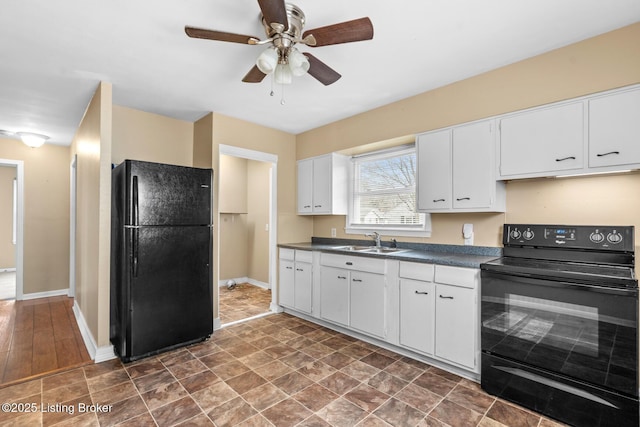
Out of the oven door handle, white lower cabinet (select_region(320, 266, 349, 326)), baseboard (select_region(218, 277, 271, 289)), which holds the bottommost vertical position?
baseboard (select_region(218, 277, 271, 289))

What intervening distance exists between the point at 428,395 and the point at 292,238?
260cm

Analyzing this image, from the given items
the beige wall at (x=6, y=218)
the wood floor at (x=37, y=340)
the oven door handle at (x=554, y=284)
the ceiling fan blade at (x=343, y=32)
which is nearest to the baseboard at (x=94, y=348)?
the wood floor at (x=37, y=340)

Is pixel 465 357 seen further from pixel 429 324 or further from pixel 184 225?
pixel 184 225

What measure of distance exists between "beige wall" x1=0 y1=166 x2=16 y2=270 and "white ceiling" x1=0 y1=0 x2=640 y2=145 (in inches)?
199

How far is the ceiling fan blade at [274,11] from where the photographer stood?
4.83 ft

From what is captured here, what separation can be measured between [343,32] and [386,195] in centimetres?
226

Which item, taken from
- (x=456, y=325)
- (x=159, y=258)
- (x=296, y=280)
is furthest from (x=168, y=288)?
(x=456, y=325)

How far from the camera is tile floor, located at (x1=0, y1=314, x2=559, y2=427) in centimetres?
194

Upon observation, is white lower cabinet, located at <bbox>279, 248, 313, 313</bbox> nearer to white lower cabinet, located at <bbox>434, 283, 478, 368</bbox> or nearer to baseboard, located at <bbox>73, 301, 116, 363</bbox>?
white lower cabinet, located at <bbox>434, 283, 478, 368</bbox>

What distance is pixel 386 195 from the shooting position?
3.71 metres

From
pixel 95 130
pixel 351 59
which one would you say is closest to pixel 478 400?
pixel 351 59

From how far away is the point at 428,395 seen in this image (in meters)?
2.20

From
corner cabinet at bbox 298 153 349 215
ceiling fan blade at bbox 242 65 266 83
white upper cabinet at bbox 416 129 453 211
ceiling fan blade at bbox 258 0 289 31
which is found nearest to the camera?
ceiling fan blade at bbox 258 0 289 31

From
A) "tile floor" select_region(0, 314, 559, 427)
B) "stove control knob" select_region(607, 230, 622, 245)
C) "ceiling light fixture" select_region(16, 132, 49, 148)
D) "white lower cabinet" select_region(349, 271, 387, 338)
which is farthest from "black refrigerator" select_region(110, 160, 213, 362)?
"stove control knob" select_region(607, 230, 622, 245)
